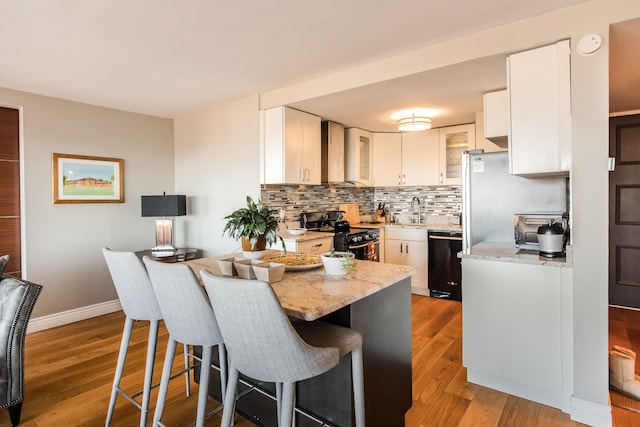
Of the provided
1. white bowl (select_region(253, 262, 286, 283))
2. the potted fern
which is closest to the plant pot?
white bowl (select_region(253, 262, 286, 283))

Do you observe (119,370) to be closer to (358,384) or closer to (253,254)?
(253,254)

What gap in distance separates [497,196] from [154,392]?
2942mm

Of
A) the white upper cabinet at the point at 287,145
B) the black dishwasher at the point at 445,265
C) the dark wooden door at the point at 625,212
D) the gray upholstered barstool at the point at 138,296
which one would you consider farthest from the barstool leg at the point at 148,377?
the dark wooden door at the point at 625,212

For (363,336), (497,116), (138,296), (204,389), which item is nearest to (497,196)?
(497,116)

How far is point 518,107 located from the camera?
7.87 feet

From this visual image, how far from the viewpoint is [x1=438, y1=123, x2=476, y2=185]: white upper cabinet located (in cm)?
468

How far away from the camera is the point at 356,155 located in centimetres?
495

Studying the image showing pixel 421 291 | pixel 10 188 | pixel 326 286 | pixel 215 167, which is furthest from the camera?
pixel 421 291

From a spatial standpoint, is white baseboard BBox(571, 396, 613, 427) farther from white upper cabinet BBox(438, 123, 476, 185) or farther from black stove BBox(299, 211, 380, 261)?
white upper cabinet BBox(438, 123, 476, 185)

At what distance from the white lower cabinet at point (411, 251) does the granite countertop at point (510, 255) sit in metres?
1.81

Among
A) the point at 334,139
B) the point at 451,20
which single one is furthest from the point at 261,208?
the point at 334,139

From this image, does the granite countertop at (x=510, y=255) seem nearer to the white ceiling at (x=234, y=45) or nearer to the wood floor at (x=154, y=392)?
the wood floor at (x=154, y=392)

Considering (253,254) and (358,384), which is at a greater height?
(253,254)

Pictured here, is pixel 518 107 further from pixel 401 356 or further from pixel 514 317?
pixel 401 356
